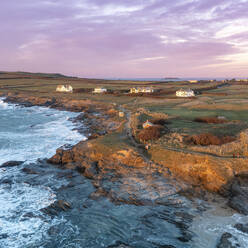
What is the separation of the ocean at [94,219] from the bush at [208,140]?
659 centimetres

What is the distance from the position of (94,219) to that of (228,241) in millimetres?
8254

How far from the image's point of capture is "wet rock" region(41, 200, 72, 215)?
54.7 ft

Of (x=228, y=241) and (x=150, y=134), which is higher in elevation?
(x=150, y=134)

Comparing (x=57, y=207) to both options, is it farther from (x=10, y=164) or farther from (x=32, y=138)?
(x=32, y=138)

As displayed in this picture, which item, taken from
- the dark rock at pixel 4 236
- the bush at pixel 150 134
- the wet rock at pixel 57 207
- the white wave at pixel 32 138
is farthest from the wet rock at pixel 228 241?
the white wave at pixel 32 138

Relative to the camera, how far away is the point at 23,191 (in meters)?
19.8

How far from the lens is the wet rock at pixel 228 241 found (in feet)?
42.6

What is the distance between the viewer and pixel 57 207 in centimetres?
1716

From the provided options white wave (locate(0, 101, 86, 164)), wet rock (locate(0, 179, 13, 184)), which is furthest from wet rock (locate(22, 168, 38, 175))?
white wave (locate(0, 101, 86, 164))

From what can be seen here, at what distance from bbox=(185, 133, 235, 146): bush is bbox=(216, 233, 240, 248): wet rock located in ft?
36.4

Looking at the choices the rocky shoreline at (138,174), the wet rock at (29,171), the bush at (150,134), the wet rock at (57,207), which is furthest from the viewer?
the bush at (150,134)

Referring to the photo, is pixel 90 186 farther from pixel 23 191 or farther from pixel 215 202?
pixel 215 202

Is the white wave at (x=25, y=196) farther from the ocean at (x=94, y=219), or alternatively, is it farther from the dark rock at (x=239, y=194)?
the dark rock at (x=239, y=194)

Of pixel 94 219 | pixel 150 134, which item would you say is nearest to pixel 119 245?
pixel 94 219
